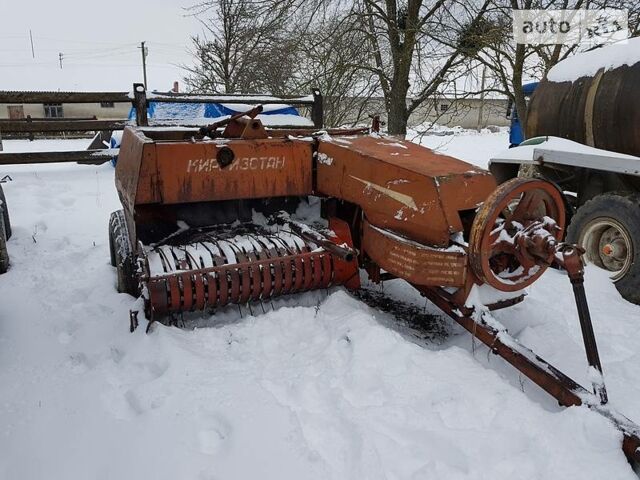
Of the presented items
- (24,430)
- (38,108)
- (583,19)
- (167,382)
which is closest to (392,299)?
(167,382)

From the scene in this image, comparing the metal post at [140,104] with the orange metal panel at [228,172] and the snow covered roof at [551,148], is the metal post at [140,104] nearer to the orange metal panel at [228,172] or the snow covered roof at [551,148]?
the orange metal panel at [228,172]

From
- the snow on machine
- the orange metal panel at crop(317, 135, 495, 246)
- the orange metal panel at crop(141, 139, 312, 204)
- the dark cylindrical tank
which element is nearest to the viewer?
the orange metal panel at crop(317, 135, 495, 246)

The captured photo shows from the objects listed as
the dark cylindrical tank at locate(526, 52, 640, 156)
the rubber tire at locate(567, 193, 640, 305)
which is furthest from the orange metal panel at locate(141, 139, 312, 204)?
the dark cylindrical tank at locate(526, 52, 640, 156)

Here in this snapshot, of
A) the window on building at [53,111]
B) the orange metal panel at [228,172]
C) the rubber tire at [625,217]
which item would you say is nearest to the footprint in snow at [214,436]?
the orange metal panel at [228,172]

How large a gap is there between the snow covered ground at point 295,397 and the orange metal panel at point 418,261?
1.16ft

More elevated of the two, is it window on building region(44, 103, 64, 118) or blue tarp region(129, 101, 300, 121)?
blue tarp region(129, 101, 300, 121)

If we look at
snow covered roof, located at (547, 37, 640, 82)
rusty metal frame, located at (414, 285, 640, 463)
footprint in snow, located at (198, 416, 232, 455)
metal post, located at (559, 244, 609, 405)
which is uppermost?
snow covered roof, located at (547, 37, 640, 82)

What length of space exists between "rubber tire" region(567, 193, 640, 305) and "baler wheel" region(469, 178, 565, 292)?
153 cm

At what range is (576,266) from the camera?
2453 mm

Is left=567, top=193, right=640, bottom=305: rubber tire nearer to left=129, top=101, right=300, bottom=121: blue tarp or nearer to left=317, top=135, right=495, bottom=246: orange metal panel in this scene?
left=317, top=135, right=495, bottom=246: orange metal panel

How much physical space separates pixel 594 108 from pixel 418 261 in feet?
9.31

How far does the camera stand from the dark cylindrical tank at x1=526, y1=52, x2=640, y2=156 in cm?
426

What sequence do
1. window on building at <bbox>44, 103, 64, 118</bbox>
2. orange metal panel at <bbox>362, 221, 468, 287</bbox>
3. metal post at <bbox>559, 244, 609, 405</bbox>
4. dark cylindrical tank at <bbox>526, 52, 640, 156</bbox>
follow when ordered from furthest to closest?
1. window on building at <bbox>44, 103, 64, 118</bbox>
2. dark cylindrical tank at <bbox>526, 52, 640, 156</bbox>
3. orange metal panel at <bbox>362, 221, 468, 287</bbox>
4. metal post at <bbox>559, 244, 609, 405</bbox>

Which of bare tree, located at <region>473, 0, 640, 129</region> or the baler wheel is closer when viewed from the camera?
the baler wheel
